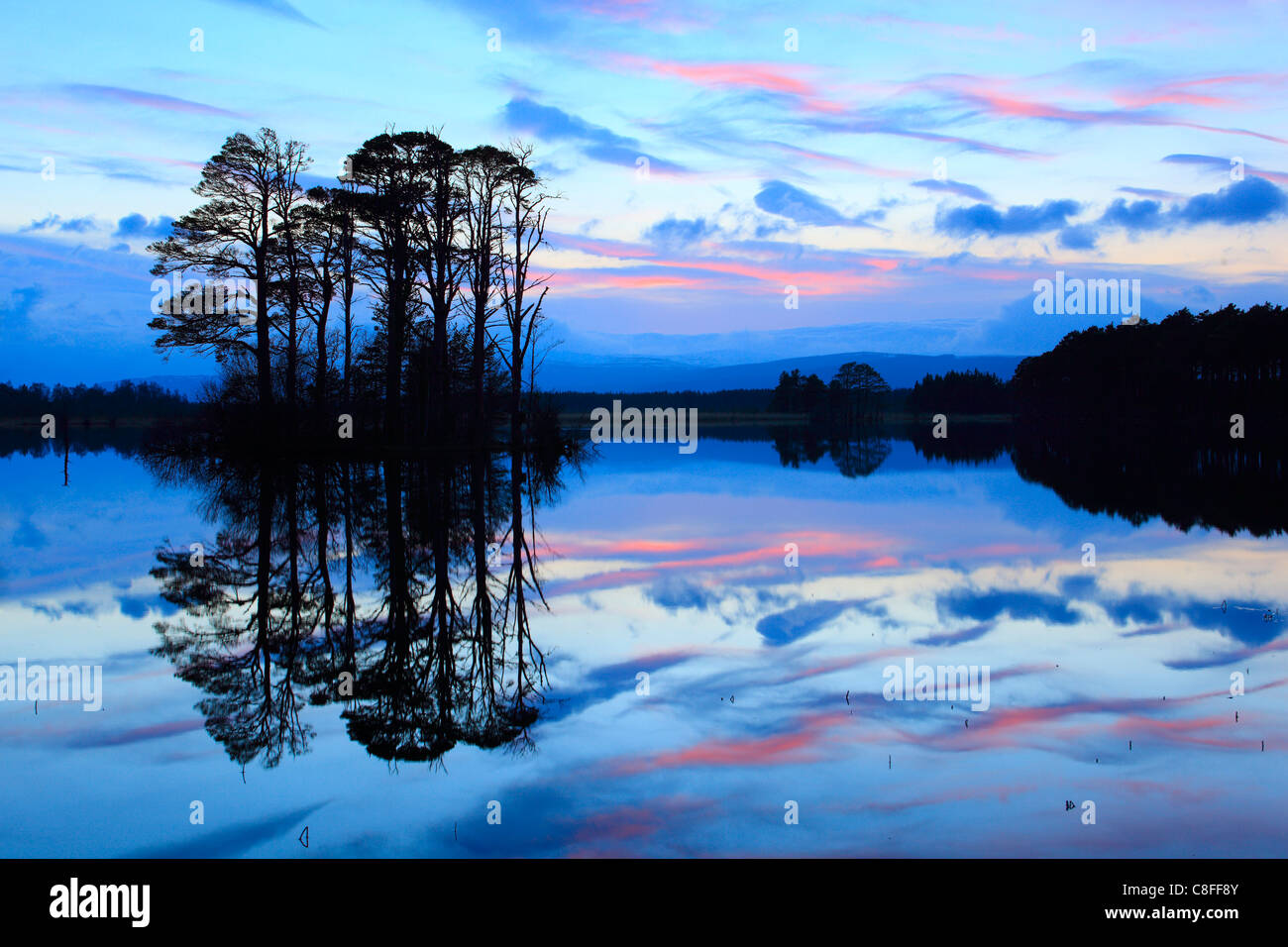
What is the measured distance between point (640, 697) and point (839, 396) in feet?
383

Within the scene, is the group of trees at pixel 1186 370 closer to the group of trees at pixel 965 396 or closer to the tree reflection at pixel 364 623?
the group of trees at pixel 965 396

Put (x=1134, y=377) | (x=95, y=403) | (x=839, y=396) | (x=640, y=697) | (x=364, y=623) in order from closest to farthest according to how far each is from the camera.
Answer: (x=640, y=697) < (x=364, y=623) < (x=1134, y=377) < (x=839, y=396) < (x=95, y=403)

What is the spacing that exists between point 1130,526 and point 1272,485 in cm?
1015

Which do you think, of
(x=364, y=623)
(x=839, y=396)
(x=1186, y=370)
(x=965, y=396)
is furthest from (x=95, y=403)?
(x=364, y=623)

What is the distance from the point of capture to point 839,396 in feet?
396

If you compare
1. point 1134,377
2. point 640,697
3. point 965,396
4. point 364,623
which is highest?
point 965,396

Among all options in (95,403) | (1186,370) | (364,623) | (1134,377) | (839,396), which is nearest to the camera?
(364,623)

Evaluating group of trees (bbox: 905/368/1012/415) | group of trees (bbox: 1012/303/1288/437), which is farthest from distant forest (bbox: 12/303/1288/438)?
group of trees (bbox: 905/368/1012/415)

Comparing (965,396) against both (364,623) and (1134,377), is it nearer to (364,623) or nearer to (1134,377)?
(1134,377)

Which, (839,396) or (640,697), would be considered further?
(839,396)

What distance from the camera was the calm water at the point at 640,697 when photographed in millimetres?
4934

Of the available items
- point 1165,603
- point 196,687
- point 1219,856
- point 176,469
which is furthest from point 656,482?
point 1219,856

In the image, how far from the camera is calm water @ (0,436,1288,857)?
493 centimetres
